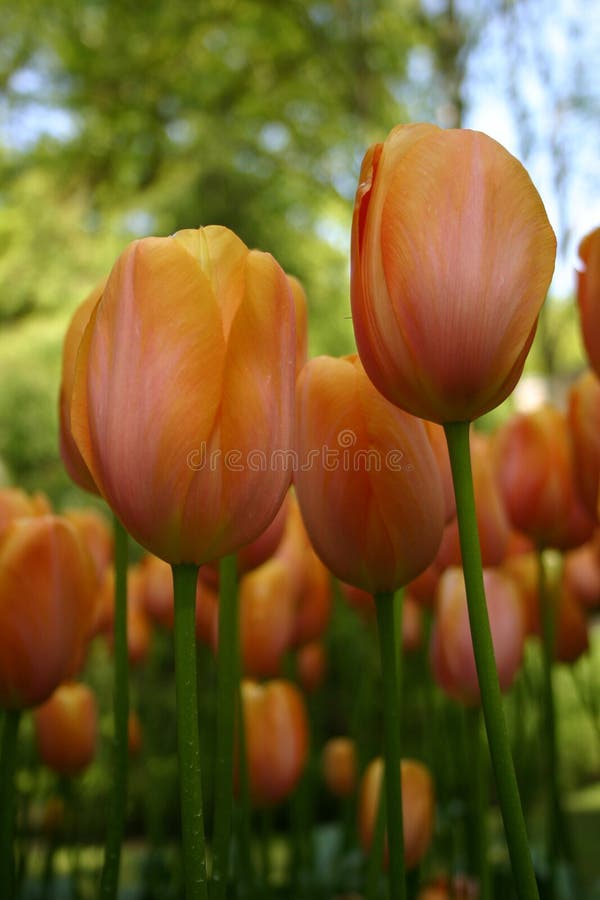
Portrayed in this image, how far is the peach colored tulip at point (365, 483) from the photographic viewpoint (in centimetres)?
36

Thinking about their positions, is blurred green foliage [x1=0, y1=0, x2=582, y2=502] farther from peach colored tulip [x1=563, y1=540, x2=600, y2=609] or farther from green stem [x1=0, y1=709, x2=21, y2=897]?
green stem [x1=0, y1=709, x2=21, y2=897]

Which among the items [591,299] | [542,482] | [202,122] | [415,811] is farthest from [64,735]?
[202,122]

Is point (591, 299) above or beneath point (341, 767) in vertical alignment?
above

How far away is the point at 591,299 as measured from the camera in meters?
0.44

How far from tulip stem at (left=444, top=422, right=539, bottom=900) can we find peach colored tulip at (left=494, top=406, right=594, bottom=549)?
0.37 meters

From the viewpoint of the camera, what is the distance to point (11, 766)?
405 millimetres

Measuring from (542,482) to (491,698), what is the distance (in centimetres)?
41

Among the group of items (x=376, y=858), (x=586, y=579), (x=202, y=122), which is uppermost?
(x=202, y=122)

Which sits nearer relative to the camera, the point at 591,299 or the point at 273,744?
the point at 591,299

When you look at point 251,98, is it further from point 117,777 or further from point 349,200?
point 117,777

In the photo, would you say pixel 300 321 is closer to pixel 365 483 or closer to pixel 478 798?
pixel 365 483

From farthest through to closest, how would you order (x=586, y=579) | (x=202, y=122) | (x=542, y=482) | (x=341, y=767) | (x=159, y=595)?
(x=202, y=122) → (x=341, y=767) → (x=586, y=579) → (x=159, y=595) → (x=542, y=482)

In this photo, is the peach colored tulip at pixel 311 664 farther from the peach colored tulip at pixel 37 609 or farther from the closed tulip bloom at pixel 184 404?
the closed tulip bloom at pixel 184 404

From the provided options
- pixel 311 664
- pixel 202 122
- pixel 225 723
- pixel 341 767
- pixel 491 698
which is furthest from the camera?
pixel 202 122
